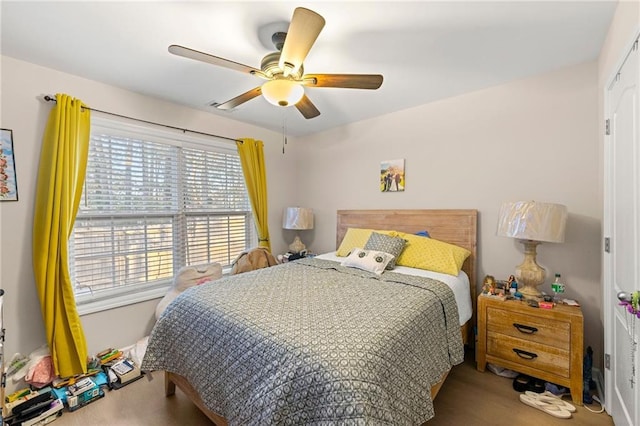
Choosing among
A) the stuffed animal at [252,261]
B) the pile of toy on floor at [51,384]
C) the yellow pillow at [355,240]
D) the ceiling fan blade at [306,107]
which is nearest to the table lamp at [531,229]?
the yellow pillow at [355,240]

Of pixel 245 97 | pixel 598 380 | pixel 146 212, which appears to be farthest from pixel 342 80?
pixel 598 380

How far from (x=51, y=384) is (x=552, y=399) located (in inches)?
142

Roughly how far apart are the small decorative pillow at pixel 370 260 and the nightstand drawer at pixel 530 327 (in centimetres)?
89

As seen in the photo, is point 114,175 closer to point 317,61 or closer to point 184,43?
point 184,43

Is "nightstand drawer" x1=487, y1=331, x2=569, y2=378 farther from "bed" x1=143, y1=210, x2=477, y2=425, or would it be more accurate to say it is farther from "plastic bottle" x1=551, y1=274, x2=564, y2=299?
"bed" x1=143, y1=210, x2=477, y2=425

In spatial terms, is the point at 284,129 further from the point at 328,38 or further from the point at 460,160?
the point at 460,160

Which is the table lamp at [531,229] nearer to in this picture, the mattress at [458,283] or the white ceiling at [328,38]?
the mattress at [458,283]

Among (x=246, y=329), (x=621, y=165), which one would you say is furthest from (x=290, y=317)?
(x=621, y=165)

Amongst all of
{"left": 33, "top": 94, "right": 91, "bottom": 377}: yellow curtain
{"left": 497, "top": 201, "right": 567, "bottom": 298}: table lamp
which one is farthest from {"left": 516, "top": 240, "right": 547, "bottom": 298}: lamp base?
{"left": 33, "top": 94, "right": 91, "bottom": 377}: yellow curtain

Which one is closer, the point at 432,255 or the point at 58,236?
the point at 58,236

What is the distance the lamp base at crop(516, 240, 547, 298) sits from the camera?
2131mm

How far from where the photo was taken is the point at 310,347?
1.16 m

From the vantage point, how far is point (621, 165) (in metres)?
1.52

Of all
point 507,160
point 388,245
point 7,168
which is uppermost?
point 507,160
